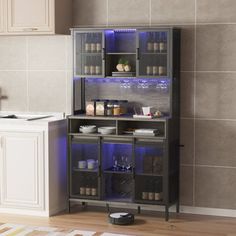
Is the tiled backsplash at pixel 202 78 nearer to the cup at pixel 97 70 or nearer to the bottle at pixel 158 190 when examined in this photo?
the bottle at pixel 158 190

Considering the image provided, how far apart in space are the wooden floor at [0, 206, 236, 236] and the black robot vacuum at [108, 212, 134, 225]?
0.16 ft

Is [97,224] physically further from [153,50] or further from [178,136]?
[153,50]

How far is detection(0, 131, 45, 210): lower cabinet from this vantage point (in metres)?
6.00

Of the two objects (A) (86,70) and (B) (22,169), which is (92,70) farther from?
(B) (22,169)

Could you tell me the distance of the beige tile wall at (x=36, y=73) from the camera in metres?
6.55

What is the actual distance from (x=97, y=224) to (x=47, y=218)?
515 millimetres

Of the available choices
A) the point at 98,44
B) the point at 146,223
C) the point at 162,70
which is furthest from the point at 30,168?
the point at 162,70

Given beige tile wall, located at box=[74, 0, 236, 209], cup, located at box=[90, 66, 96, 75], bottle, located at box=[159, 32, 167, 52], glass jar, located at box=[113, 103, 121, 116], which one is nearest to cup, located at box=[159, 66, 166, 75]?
bottle, located at box=[159, 32, 167, 52]

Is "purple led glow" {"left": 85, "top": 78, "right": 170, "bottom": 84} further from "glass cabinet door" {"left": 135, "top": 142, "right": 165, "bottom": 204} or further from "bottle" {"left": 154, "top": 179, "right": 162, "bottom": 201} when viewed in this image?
"bottle" {"left": 154, "top": 179, "right": 162, "bottom": 201}

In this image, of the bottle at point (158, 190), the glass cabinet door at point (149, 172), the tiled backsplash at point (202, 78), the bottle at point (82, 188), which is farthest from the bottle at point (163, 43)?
the bottle at point (82, 188)

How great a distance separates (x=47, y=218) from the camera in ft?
19.7

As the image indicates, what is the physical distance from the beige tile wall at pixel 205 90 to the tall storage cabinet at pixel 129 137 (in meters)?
0.13

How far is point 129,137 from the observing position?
5.92 meters

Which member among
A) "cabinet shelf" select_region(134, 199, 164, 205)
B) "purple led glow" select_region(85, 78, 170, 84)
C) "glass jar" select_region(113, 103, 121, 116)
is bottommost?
"cabinet shelf" select_region(134, 199, 164, 205)
